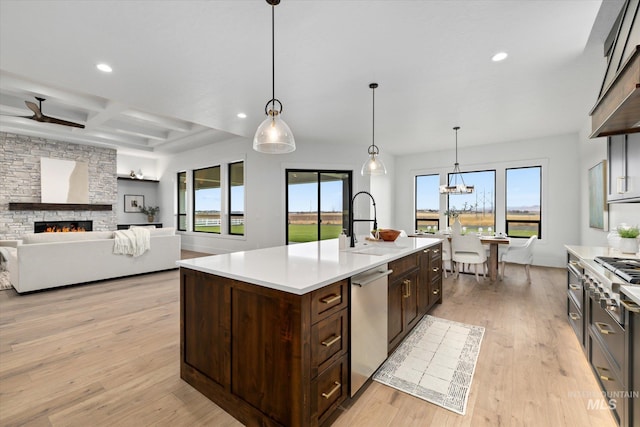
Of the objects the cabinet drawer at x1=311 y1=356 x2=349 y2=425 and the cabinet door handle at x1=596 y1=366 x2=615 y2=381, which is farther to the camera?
the cabinet door handle at x1=596 y1=366 x2=615 y2=381

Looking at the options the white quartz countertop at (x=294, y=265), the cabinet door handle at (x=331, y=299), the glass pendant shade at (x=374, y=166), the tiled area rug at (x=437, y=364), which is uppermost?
the glass pendant shade at (x=374, y=166)

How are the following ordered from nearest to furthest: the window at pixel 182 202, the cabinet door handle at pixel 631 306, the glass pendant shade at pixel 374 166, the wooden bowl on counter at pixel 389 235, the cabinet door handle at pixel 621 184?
the cabinet door handle at pixel 631 306 → the cabinet door handle at pixel 621 184 → the wooden bowl on counter at pixel 389 235 → the glass pendant shade at pixel 374 166 → the window at pixel 182 202

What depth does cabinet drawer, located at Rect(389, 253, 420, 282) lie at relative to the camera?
2.24m

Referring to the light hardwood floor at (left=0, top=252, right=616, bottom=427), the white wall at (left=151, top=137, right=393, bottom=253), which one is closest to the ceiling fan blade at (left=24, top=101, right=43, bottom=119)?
the light hardwood floor at (left=0, top=252, right=616, bottom=427)

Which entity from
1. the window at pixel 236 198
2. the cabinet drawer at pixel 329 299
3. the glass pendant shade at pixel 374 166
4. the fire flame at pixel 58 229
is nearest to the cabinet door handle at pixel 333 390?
the cabinet drawer at pixel 329 299

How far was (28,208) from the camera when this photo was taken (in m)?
6.61

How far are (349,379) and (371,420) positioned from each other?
9.3 inches

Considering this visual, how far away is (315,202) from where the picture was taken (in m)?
6.95

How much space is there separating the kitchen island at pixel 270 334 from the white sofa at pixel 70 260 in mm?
3606

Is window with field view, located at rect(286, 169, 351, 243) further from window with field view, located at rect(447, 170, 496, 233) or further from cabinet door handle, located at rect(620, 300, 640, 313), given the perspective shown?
cabinet door handle, located at rect(620, 300, 640, 313)

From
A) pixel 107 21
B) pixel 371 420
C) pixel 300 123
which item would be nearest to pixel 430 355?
pixel 371 420

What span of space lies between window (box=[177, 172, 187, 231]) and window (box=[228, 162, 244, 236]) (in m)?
2.18

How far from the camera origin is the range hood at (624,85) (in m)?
1.26

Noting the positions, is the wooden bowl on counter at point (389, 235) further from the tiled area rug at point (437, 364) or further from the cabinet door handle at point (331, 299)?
the cabinet door handle at point (331, 299)
